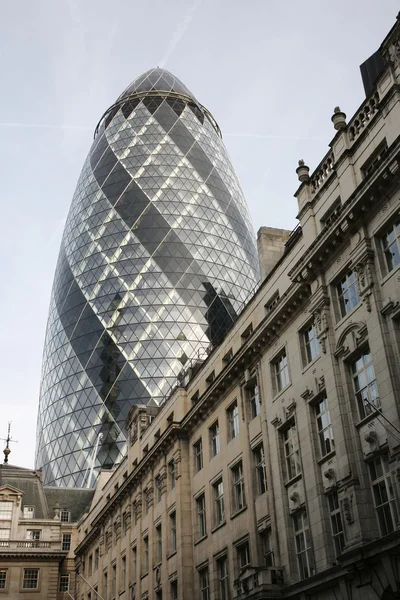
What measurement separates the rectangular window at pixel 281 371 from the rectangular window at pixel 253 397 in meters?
1.81

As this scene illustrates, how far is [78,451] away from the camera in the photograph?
97.7 m

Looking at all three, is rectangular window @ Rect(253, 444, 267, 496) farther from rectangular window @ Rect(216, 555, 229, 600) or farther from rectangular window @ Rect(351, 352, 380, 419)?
rectangular window @ Rect(351, 352, 380, 419)

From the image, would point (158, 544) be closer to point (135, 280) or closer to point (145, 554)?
point (145, 554)

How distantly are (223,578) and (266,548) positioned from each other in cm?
502

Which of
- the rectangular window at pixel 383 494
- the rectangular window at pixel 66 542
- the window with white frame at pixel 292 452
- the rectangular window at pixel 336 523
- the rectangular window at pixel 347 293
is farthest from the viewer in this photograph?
the rectangular window at pixel 66 542

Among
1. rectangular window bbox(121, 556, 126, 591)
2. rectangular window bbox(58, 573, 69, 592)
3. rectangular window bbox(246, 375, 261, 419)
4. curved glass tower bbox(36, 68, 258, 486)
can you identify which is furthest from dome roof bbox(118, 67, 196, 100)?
rectangular window bbox(246, 375, 261, 419)

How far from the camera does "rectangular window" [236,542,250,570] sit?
3272 cm

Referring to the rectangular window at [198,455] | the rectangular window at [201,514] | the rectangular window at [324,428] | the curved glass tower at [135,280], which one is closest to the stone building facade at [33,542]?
the curved glass tower at [135,280]

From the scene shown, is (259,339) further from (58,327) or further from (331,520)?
(58,327)

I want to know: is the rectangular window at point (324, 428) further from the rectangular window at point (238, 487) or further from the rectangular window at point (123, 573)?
the rectangular window at point (123, 573)

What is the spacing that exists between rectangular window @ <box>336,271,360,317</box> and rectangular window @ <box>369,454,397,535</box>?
5.65 m

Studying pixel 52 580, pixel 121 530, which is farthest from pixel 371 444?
pixel 52 580

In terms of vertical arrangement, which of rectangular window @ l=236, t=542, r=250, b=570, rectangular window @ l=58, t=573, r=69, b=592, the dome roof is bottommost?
rectangular window @ l=236, t=542, r=250, b=570

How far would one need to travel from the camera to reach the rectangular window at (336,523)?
83.5 feet
